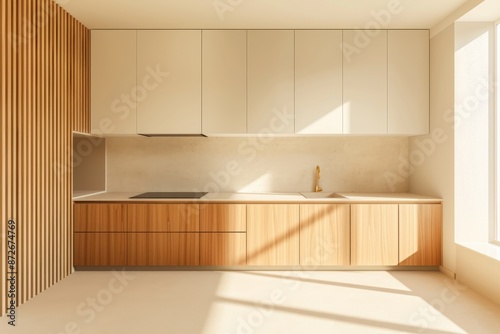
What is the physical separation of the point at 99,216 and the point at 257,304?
176cm

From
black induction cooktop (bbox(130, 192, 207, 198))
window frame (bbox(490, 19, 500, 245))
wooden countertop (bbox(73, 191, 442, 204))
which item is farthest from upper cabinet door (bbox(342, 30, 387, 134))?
black induction cooktop (bbox(130, 192, 207, 198))

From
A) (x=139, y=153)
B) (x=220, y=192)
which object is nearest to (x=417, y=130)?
(x=220, y=192)

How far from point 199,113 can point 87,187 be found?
1607mm

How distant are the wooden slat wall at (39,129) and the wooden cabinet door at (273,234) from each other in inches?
67.2

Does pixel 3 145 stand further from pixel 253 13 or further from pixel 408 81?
pixel 408 81

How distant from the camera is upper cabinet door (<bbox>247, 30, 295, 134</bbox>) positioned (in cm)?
373

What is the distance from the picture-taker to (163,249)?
11.7 ft

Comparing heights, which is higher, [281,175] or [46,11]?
[46,11]

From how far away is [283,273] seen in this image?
3574 millimetres

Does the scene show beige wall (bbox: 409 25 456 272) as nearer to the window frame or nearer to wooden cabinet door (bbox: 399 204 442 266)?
wooden cabinet door (bbox: 399 204 442 266)

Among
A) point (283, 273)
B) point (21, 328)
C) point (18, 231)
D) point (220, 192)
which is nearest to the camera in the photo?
point (21, 328)

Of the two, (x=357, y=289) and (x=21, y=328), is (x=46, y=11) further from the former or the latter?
(x=357, y=289)

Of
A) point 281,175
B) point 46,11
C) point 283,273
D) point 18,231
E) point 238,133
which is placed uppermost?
point 46,11

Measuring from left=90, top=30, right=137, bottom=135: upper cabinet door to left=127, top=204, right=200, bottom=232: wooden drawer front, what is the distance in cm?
85
